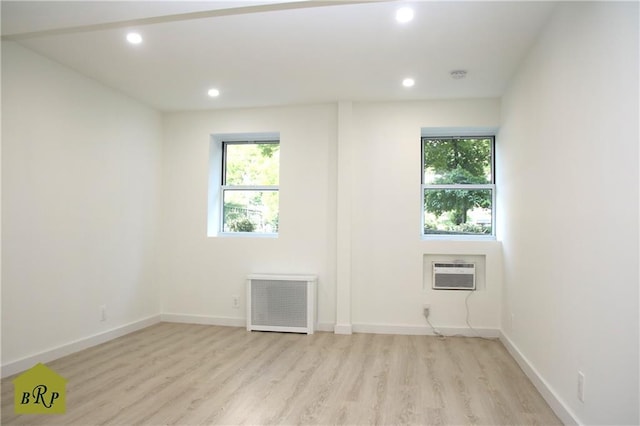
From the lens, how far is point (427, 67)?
3.52 m

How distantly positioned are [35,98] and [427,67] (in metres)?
3.33

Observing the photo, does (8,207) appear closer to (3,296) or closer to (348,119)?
(3,296)

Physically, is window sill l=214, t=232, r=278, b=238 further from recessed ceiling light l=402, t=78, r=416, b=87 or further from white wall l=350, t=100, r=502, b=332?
recessed ceiling light l=402, t=78, r=416, b=87

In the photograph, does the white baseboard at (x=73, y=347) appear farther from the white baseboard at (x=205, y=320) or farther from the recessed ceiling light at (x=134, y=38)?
the recessed ceiling light at (x=134, y=38)

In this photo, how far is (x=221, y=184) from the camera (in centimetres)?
513

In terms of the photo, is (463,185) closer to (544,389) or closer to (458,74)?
(458,74)

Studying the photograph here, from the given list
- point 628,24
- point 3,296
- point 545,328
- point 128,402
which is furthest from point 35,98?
point 545,328

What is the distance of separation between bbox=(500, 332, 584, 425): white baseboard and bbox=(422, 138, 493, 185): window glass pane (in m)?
1.86

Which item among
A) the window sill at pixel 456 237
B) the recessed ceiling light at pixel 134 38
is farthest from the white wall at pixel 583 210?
the recessed ceiling light at pixel 134 38

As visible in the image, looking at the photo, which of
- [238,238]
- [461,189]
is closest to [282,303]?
[238,238]

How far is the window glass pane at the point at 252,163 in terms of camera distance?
497cm

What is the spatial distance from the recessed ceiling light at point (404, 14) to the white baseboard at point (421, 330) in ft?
10.1

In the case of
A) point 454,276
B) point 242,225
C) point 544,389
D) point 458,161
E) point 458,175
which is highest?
point 458,161

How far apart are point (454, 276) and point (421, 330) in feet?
2.28
